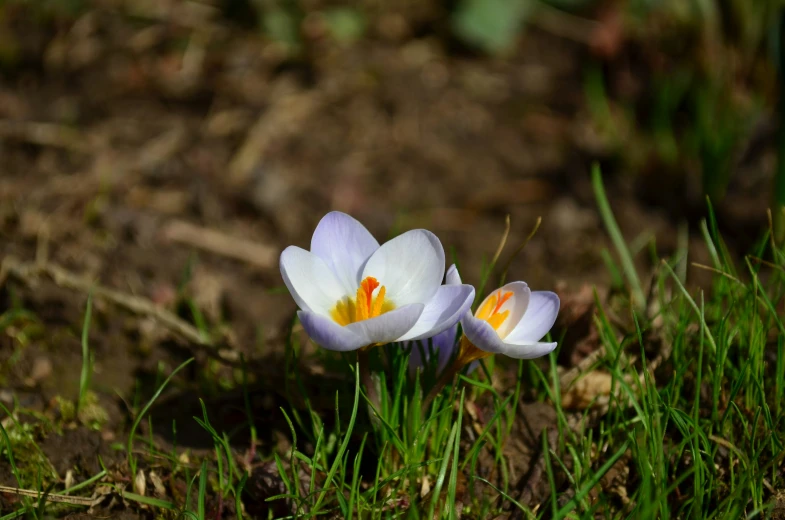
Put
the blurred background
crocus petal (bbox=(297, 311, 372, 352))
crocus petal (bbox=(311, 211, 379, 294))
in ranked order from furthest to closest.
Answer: the blurred background, crocus petal (bbox=(311, 211, 379, 294)), crocus petal (bbox=(297, 311, 372, 352))

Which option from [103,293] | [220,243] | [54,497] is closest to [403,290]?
[54,497]

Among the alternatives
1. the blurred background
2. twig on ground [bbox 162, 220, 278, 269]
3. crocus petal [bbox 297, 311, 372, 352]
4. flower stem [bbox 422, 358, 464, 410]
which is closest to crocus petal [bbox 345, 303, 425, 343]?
crocus petal [bbox 297, 311, 372, 352]

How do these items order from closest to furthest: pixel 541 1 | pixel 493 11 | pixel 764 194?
pixel 764 194
pixel 493 11
pixel 541 1

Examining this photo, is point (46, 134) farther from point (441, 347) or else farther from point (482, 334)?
point (482, 334)

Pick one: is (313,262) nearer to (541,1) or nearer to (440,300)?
(440,300)

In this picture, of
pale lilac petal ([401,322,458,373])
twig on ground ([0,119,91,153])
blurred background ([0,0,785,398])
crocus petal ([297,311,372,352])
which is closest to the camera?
crocus petal ([297,311,372,352])

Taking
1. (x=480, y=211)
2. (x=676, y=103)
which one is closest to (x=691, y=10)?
(x=676, y=103)

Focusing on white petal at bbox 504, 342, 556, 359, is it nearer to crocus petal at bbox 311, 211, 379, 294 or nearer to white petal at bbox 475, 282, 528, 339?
white petal at bbox 475, 282, 528, 339

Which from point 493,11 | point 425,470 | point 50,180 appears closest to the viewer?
point 425,470
